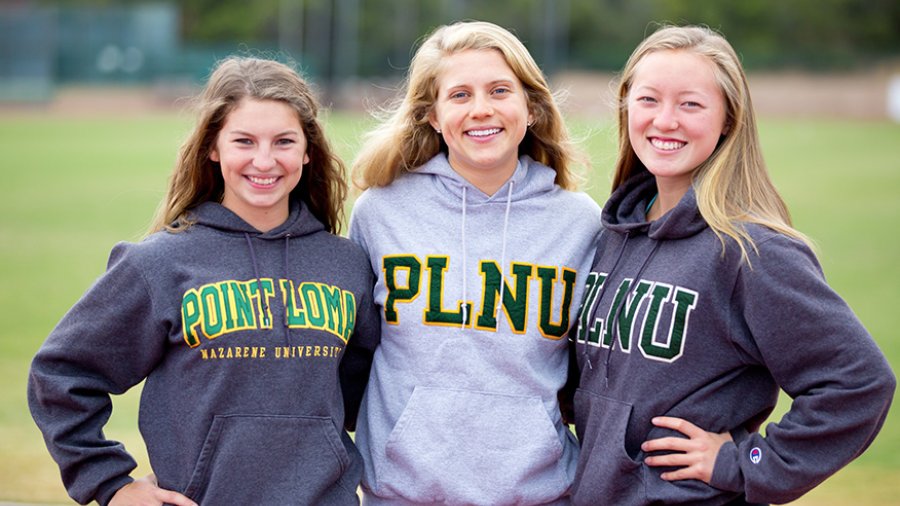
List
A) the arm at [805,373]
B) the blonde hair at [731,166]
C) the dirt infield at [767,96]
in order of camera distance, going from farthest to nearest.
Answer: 1. the dirt infield at [767,96]
2. the blonde hair at [731,166]
3. the arm at [805,373]

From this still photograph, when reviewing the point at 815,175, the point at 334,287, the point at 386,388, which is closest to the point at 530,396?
the point at 386,388

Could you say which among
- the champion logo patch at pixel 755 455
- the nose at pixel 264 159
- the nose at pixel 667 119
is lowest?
the champion logo patch at pixel 755 455

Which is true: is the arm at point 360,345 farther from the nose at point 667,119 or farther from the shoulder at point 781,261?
the shoulder at point 781,261

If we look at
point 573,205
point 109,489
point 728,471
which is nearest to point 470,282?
point 573,205

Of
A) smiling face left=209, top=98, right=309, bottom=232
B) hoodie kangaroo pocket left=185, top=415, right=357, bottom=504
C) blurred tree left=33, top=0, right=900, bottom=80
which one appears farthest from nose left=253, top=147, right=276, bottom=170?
blurred tree left=33, top=0, right=900, bottom=80

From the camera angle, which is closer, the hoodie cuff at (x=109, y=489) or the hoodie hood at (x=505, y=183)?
the hoodie cuff at (x=109, y=489)

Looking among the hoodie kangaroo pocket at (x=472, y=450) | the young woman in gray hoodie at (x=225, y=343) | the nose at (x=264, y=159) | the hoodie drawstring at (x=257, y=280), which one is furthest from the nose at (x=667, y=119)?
the hoodie drawstring at (x=257, y=280)

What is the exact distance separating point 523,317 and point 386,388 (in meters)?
0.46

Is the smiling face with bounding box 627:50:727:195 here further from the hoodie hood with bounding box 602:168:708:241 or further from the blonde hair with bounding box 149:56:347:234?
the blonde hair with bounding box 149:56:347:234

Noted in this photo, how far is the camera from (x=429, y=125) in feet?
11.5

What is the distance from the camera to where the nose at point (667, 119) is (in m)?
3.02

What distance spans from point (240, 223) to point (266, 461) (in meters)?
0.67

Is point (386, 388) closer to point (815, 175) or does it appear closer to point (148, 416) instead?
point (148, 416)

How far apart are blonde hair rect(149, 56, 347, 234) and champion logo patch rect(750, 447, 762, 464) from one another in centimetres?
139
